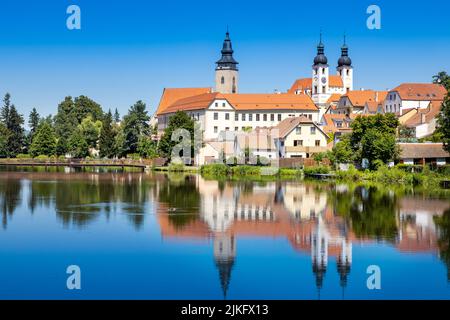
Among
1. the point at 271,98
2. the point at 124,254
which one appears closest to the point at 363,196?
the point at 124,254

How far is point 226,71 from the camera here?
93.9m

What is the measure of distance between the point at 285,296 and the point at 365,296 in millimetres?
1538

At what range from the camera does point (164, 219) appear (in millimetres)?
24844

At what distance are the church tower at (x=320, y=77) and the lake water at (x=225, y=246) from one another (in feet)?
270

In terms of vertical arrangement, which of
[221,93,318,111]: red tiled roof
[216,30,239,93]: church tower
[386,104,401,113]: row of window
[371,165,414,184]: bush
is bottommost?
[371,165,414,184]: bush

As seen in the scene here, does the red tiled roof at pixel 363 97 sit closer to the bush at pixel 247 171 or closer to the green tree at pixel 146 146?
the green tree at pixel 146 146

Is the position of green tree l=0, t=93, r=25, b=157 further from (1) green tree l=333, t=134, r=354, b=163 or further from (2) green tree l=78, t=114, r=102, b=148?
(1) green tree l=333, t=134, r=354, b=163

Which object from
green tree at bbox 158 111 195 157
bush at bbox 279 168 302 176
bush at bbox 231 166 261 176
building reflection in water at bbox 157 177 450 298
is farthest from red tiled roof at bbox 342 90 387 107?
building reflection in water at bbox 157 177 450 298

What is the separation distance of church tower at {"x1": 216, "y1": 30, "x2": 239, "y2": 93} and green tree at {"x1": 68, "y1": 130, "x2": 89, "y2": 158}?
2021 centimetres

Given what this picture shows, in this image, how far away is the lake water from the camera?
15.1 meters

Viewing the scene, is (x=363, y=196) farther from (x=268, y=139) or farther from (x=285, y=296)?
(x=268, y=139)

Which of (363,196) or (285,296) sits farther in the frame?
(363,196)

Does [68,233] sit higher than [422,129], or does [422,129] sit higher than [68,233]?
[422,129]
